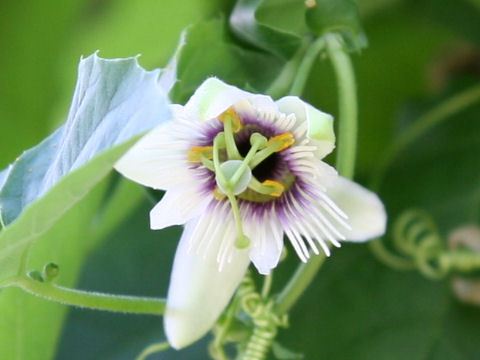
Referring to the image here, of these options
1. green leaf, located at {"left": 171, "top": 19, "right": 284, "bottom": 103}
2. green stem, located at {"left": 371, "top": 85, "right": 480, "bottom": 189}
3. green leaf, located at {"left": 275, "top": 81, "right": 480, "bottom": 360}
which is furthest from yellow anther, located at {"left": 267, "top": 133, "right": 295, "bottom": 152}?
green stem, located at {"left": 371, "top": 85, "right": 480, "bottom": 189}

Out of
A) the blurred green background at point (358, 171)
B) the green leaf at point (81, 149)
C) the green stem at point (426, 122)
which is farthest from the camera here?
the green stem at point (426, 122)

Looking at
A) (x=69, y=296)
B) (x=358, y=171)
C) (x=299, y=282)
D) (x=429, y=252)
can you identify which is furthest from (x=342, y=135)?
(x=358, y=171)

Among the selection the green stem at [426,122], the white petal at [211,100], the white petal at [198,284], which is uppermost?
the white petal at [211,100]

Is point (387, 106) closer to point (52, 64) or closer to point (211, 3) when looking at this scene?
point (211, 3)

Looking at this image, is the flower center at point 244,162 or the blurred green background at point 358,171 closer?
A: the flower center at point 244,162

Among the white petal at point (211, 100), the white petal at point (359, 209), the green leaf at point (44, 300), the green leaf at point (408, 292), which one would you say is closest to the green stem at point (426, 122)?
the green leaf at point (408, 292)

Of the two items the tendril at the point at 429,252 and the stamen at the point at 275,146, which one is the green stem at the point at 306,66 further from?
the tendril at the point at 429,252

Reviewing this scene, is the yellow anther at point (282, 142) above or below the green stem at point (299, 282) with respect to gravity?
above
